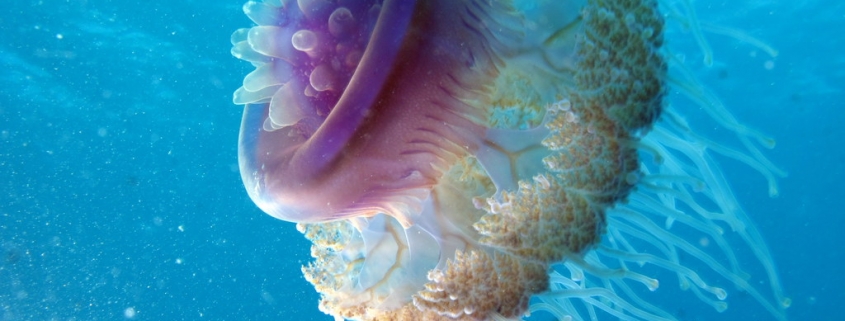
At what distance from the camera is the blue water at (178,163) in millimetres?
18609

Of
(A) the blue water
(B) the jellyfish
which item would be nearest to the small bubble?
(A) the blue water

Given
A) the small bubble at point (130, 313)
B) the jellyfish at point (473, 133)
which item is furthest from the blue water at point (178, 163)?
the jellyfish at point (473, 133)

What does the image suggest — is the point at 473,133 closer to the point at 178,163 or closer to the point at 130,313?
the point at 178,163

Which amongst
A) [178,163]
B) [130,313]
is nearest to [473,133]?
[178,163]

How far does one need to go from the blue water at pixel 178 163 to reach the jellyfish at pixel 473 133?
13.3 meters

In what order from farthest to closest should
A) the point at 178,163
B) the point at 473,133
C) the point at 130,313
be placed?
the point at 130,313, the point at 178,163, the point at 473,133

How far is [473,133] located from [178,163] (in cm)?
2820

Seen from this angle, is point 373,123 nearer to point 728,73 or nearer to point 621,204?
point 621,204

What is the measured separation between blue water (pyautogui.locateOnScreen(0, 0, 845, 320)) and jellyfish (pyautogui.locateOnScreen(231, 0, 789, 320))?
13.3 meters

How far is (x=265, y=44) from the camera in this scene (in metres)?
2.37

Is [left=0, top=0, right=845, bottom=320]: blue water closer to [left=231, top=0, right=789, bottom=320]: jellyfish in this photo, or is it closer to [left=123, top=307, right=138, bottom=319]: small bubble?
[left=123, top=307, right=138, bottom=319]: small bubble

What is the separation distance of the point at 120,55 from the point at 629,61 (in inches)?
807

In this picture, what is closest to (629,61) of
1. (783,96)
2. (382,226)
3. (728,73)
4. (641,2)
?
(641,2)

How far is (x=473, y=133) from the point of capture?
2.16m
